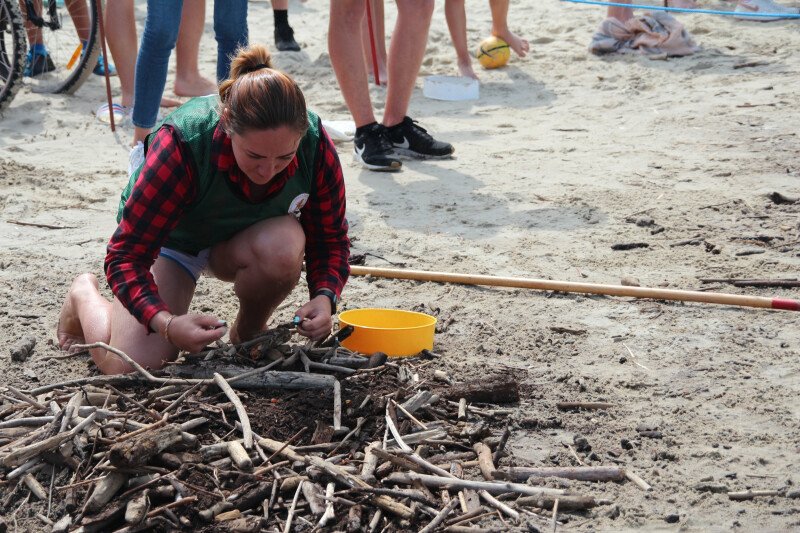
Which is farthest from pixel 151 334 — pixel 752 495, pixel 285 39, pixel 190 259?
pixel 285 39

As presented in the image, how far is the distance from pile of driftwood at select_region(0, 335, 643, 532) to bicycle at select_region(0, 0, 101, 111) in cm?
385

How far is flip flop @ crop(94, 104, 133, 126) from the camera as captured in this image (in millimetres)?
6625

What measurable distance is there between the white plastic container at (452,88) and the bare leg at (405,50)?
5.21ft

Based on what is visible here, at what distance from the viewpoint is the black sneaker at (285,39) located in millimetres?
8500

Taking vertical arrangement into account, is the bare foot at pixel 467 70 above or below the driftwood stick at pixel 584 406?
above

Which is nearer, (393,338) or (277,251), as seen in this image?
(277,251)

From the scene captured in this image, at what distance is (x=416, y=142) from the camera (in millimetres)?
5848

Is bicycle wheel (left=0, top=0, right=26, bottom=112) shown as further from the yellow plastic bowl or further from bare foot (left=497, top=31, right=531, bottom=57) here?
the yellow plastic bowl

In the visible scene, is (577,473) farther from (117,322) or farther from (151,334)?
(117,322)

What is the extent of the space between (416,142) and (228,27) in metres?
1.25

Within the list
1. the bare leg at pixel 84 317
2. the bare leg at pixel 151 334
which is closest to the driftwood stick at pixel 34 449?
the bare leg at pixel 151 334

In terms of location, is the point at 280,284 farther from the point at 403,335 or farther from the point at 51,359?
the point at 51,359

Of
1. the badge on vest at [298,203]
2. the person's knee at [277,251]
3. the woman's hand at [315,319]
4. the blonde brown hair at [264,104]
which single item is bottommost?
the woman's hand at [315,319]

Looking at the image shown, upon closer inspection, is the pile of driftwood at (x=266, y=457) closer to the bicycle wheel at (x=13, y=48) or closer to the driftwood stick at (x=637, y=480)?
the driftwood stick at (x=637, y=480)
